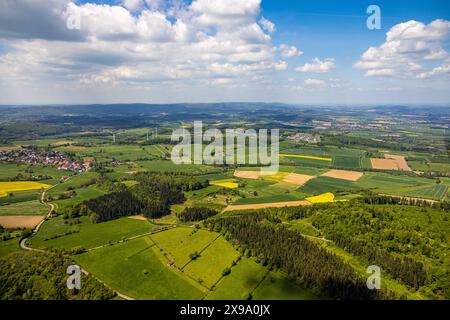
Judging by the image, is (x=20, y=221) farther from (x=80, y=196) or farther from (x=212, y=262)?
(x=212, y=262)

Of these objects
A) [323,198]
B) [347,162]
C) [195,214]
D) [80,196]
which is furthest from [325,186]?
[80,196]

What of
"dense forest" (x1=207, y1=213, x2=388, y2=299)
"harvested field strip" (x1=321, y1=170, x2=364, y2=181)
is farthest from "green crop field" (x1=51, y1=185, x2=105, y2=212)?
"harvested field strip" (x1=321, y1=170, x2=364, y2=181)

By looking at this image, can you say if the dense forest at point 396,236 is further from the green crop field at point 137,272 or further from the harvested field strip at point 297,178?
the green crop field at point 137,272

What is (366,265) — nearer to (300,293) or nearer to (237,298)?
(300,293)

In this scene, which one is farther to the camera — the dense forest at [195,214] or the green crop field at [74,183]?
the green crop field at [74,183]

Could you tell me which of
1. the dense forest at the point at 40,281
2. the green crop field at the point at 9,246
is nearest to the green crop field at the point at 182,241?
the dense forest at the point at 40,281
